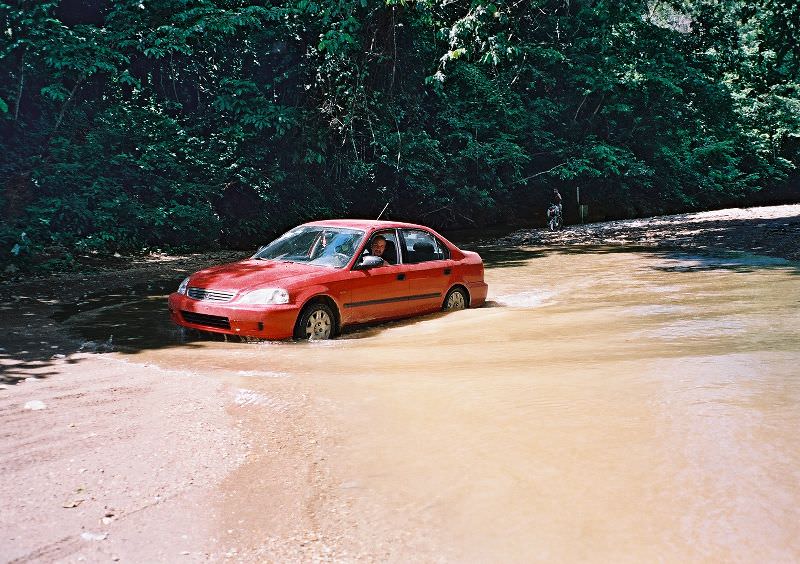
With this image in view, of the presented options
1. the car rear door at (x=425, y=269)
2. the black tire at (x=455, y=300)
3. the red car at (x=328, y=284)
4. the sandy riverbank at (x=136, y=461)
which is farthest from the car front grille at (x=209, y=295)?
the black tire at (x=455, y=300)

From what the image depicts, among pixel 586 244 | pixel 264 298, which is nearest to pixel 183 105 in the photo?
pixel 586 244

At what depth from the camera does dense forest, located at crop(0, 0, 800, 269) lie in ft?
64.2

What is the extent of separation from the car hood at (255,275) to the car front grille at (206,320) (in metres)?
0.33

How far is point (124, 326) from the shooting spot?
36.2 ft

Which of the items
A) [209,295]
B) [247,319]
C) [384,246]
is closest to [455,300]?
[384,246]

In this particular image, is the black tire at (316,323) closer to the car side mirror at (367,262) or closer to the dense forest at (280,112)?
the car side mirror at (367,262)

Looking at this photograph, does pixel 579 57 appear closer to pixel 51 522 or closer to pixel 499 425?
pixel 499 425

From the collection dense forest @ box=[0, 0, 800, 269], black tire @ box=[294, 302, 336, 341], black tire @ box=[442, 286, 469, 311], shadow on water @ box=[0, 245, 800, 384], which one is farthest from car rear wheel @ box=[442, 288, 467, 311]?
dense forest @ box=[0, 0, 800, 269]

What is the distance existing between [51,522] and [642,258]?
57.0 ft

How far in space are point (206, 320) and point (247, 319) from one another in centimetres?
61

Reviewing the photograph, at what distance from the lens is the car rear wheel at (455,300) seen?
11.9 m

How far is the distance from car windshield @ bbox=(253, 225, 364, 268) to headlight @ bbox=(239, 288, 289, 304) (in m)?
1.06


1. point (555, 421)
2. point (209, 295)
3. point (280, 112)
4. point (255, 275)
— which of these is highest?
point (280, 112)

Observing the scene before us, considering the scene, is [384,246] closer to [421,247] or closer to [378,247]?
[378,247]
